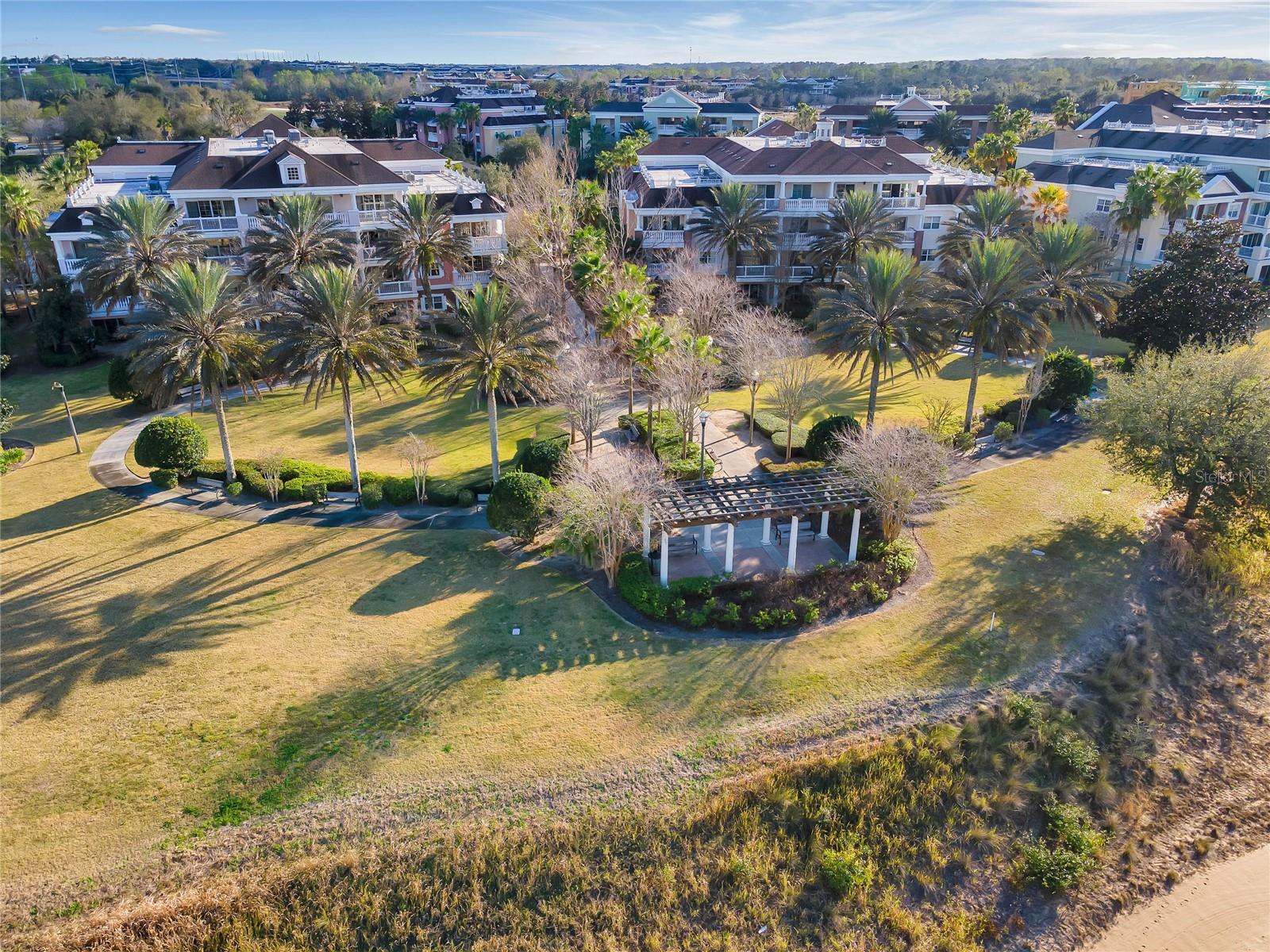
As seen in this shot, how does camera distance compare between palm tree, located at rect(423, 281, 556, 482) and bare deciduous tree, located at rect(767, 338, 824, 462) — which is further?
bare deciduous tree, located at rect(767, 338, 824, 462)

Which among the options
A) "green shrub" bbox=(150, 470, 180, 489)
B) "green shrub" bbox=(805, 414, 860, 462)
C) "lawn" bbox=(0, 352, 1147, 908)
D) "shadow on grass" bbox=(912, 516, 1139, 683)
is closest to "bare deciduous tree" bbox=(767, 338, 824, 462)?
"green shrub" bbox=(805, 414, 860, 462)

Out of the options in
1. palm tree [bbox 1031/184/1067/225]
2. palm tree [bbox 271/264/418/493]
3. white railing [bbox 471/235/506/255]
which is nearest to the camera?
palm tree [bbox 271/264/418/493]

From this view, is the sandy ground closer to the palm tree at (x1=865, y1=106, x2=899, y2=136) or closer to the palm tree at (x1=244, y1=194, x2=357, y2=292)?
the palm tree at (x1=244, y1=194, x2=357, y2=292)

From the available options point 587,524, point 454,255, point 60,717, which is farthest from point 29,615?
point 454,255

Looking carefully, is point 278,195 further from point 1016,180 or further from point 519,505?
point 1016,180

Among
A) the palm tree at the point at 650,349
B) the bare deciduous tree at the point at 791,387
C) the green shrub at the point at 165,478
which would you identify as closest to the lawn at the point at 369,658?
the green shrub at the point at 165,478

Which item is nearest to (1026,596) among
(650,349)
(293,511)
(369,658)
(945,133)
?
(650,349)

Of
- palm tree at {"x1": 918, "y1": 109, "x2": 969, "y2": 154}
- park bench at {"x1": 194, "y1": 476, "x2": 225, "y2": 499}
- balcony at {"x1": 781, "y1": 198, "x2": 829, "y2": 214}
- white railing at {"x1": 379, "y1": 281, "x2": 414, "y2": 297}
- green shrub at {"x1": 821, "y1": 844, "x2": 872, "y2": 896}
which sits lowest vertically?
green shrub at {"x1": 821, "y1": 844, "x2": 872, "y2": 896}

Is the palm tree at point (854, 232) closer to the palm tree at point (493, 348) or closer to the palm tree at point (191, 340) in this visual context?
the palm tree at point (493, 348)

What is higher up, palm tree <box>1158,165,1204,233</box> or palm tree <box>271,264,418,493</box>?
palm tree <box>1158,165,1204,233</box>
